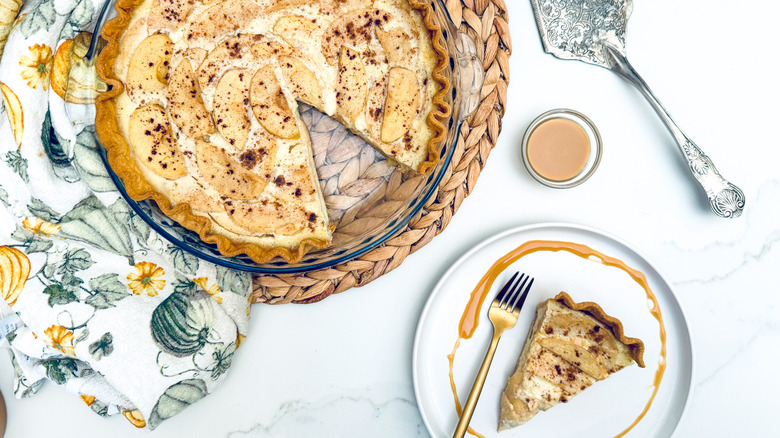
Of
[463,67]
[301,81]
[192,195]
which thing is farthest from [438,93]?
[192,195]

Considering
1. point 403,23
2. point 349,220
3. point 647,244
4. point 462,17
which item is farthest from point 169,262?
point 647,244

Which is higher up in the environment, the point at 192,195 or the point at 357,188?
the point at 192,195

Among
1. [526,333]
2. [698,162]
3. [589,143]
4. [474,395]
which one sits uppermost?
[589,143]

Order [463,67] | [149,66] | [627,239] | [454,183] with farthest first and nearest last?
[627,239] → [454,183] → [463,67] → [149,66]

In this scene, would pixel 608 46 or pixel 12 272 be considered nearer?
pixel 12 272

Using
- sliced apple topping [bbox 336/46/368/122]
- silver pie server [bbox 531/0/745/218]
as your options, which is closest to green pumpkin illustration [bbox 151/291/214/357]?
sliced apple topping [bbox 336/46/368/122]

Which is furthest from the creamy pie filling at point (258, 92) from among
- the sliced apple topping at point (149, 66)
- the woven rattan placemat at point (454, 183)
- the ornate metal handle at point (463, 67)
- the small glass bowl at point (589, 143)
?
the small glass bowl at point (589, 143)

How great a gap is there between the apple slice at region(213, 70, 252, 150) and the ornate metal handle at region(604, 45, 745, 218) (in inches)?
56.5

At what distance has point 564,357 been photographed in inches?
74.0

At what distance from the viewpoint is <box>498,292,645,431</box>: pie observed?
Result: 1854mm

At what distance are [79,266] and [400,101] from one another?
4.14 ft

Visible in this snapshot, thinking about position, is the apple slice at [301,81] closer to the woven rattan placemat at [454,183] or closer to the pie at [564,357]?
the woven rattan placemat at [454,183]

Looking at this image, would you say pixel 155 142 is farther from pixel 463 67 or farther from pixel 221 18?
pixel 463 67

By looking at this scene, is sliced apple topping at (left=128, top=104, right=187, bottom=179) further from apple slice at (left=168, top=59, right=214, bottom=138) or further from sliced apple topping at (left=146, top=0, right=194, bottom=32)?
sliced apple topping at (left=146, top=0, right=194, bottom=32)
